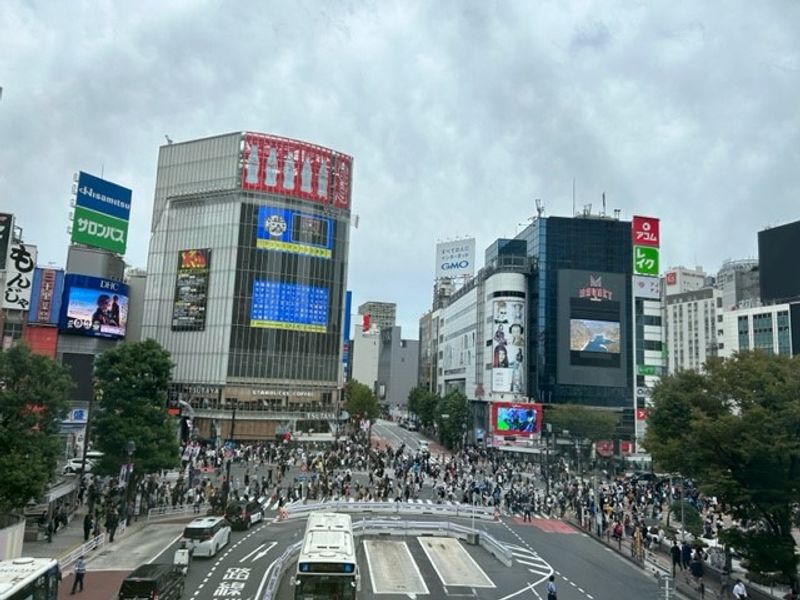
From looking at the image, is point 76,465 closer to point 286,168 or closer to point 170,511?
point 170,511


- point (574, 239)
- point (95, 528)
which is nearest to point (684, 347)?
point (574, 239)

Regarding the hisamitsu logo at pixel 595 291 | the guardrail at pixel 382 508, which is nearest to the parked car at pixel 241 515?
the guardrail at pixel 382 508

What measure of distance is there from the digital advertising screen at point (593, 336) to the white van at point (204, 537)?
61952 mm

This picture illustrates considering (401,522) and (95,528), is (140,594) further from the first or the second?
(401,522)

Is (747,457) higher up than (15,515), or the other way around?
(747,457)

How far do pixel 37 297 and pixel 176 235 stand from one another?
2622 cm

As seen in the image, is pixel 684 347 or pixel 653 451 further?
pixel 684 347

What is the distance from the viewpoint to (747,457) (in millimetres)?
22812

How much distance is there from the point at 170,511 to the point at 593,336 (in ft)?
197

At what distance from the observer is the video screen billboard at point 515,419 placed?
73312 millimetres

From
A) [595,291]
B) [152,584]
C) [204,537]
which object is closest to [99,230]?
[204,537]

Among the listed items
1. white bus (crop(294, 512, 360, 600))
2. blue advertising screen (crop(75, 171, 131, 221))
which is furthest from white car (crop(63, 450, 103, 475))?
blue advertising screen (crop(75, 171, 131, 221))

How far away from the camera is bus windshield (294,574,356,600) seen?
1727cm

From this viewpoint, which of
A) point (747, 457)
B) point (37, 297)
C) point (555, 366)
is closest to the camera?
point (747, 457)
